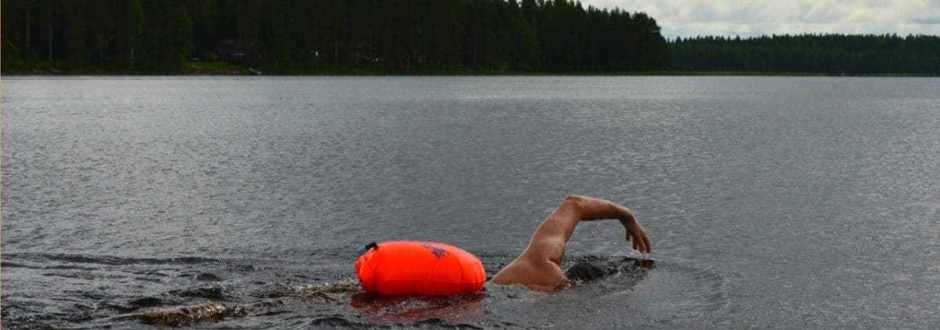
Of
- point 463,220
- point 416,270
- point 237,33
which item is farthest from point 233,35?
point 416,270

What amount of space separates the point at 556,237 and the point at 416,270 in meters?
1.62

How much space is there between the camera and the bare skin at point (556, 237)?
13719 mm

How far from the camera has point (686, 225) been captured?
2294 centimetres

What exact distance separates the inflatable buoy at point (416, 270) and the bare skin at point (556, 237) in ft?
2.19

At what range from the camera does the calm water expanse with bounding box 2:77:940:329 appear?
14383mm

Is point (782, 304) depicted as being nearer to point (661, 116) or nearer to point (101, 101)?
point (661, 116)

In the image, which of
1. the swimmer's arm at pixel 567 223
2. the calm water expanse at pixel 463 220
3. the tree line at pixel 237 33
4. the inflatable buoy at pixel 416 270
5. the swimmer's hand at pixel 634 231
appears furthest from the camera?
the tree line at pixel 237 33

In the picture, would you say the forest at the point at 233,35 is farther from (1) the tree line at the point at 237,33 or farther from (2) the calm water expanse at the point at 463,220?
(2) the calm water expanse at the point at 463,220

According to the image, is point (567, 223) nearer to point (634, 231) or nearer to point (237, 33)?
point (634, 231)

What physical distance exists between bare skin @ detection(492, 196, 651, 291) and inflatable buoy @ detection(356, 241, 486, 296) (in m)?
0.67

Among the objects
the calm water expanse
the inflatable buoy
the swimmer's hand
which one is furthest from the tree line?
the swimmer's hand

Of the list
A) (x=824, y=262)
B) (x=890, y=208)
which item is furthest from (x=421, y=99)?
(x=824, y=262)

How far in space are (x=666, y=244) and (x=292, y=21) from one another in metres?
165

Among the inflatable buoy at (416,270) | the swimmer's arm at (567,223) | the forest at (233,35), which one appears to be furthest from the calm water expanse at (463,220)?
the forest at (233,35)
